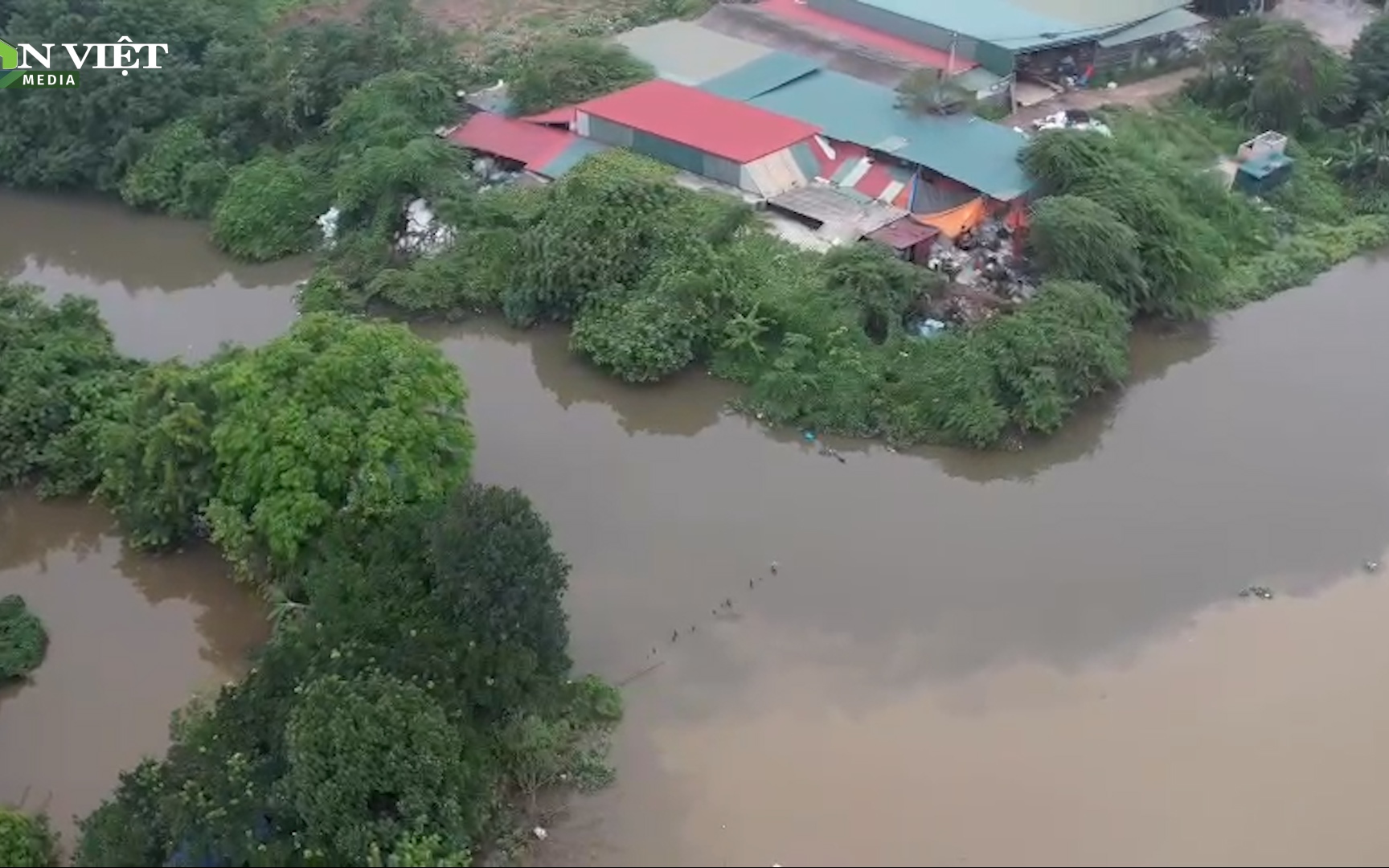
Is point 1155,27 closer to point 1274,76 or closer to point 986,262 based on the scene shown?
point 1274,76

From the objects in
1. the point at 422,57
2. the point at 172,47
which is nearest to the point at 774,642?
the point at 422,57

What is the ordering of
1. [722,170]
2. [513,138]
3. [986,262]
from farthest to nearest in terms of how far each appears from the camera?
[513,138] → [722,170] → [986,262]

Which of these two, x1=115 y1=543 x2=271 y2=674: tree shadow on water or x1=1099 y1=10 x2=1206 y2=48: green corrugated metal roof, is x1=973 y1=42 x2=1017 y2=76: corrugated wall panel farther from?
x1=115 y1=543 x2=271 y2=674: tree shadow on water

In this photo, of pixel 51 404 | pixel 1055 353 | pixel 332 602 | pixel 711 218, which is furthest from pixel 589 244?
pixel 332 602

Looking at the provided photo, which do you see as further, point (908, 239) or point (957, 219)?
point (957, 219)

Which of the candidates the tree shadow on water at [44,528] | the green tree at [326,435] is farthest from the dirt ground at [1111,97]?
→ the tree shadow on water at [44,528]

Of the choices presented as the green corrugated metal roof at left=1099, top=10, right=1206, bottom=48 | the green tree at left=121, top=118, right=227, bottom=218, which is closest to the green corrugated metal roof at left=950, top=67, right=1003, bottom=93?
the green corrugated metal roof at left=1099, top=10, right=1206, bottom=48
